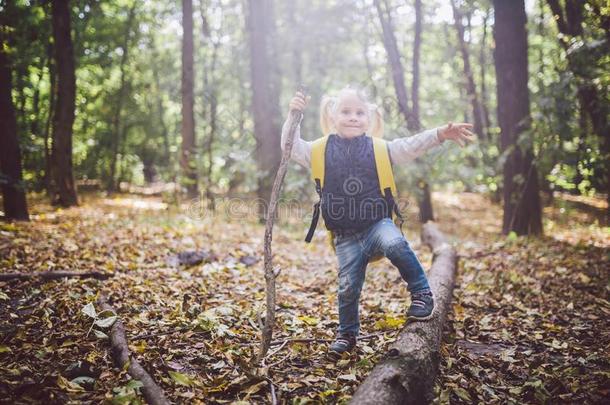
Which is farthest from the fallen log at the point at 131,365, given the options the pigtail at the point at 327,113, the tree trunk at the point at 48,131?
the tree trunk at the point at 48,131

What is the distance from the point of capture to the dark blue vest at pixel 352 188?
312cm

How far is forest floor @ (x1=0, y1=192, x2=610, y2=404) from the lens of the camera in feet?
8.77

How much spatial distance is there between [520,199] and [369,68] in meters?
12.3

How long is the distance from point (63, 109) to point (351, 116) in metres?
9.77

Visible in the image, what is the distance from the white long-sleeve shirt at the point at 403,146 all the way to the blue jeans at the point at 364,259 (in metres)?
0.54

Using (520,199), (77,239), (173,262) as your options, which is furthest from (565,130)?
(77,239)

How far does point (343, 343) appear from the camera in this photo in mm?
3223


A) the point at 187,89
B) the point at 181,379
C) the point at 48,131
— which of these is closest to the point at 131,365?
the point at 181,379

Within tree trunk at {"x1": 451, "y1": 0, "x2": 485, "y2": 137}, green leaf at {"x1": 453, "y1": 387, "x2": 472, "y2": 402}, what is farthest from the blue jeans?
tree trunk at {"x1": 451, "y1": 0, "x2": 485, "y2": 137}

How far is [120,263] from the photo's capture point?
512 centimetres

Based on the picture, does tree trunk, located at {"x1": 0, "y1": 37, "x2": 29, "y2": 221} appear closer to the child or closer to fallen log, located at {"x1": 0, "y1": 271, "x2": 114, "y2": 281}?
fallen log, located at {"x1": 0, "y1": 271, "x2": 114, "y2": 281}

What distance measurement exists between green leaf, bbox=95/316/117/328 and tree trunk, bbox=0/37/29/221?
5.11m

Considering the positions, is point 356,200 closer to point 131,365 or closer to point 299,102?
point 299,102

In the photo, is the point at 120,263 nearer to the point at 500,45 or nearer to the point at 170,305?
the point at 170,305
